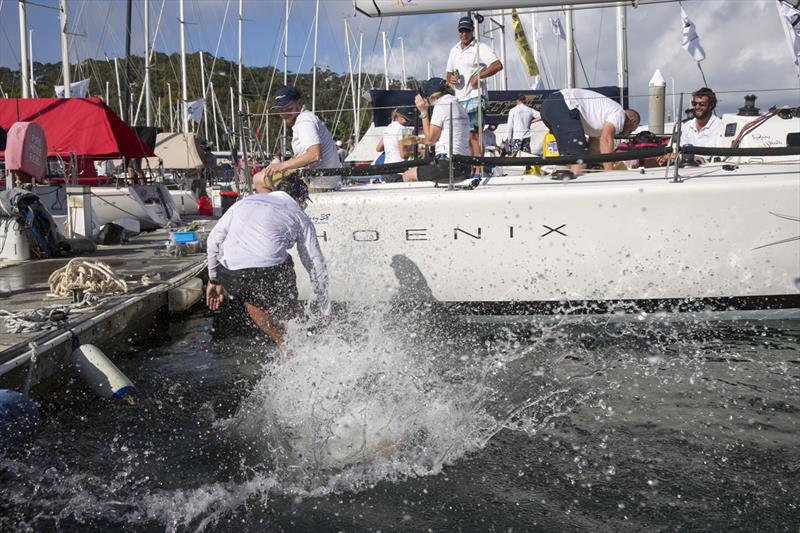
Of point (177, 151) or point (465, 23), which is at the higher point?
point (177, 151)

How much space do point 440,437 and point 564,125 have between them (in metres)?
3.63

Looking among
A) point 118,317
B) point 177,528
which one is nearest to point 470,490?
point 177,528

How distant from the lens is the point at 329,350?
15.0ft

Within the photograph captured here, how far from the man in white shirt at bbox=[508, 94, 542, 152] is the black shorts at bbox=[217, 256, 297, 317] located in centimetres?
509

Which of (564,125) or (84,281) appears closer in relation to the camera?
(564,125)

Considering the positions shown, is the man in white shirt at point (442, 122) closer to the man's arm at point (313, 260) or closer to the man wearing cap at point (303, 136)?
the man wearing cap at point (303, 136)

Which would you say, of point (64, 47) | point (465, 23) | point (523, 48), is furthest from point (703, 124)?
point (64, 47)

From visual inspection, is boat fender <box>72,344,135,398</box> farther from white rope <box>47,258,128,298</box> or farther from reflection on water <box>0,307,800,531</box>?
white rope <box>47,258,128,298</box>

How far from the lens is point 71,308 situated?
6320mm

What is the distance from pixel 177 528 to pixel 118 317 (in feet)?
11.9

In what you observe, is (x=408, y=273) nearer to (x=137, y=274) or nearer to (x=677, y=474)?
(x=677, y=474)

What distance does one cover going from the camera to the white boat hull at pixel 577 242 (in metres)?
5.06

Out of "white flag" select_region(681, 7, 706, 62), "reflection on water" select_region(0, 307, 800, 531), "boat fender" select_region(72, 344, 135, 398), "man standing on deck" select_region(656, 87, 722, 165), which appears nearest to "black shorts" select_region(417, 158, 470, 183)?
"reflection on water" select_region(0, 307, 800, 531)

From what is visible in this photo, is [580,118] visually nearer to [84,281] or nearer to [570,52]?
[570,52]
